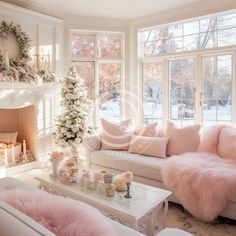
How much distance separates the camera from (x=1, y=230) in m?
0.89

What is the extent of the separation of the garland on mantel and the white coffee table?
7.12 feet

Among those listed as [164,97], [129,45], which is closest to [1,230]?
[164,97]

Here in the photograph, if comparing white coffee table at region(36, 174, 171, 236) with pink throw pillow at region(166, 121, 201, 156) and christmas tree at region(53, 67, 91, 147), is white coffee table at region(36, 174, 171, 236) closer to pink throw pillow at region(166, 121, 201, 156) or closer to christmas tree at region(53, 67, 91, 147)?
pink throw pillow at region(166, 121, 201, 156)

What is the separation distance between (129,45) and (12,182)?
3748 millimetres

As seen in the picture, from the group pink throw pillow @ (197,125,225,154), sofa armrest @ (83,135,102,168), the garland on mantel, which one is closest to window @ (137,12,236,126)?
pink throw pillow @ (197,125,225,154)

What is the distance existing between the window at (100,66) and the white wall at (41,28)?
11.8 inches

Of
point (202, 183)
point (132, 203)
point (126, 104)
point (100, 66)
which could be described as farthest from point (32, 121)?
point (202, 183)

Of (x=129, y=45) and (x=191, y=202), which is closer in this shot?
(x=191, y=202)

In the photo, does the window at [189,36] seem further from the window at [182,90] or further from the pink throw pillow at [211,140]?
the pink throw pillow at [211,140]

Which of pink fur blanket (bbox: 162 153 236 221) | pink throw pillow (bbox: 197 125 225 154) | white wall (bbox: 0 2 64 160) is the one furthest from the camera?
white wall (bbox: 0 2 64 160)

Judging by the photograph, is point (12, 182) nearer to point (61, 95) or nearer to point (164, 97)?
point (61, 95)

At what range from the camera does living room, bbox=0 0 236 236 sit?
8.52 feet

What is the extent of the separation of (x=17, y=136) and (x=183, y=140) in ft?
10.3

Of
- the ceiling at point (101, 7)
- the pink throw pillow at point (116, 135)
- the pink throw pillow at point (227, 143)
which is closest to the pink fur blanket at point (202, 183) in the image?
the pink throw pillow at point (227, 143)
